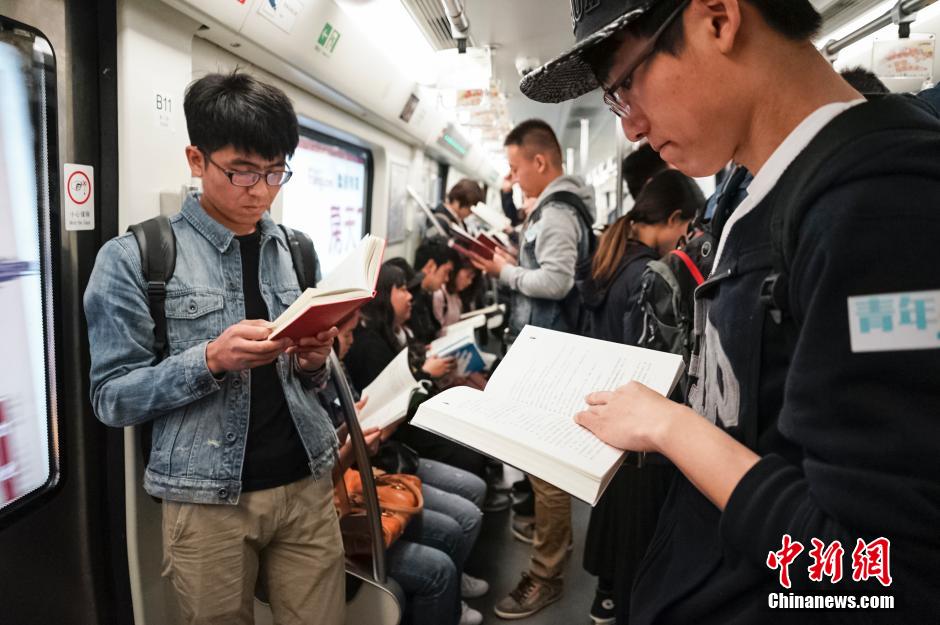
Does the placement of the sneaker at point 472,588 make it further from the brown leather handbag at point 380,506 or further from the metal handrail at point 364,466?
the metal handrail at point 364,466

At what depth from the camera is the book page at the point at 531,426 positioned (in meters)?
0.82

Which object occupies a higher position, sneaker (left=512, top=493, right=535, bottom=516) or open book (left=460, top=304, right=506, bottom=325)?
open book (left=460, top=304, right=506, bottom=325)

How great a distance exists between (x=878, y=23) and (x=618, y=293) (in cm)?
203

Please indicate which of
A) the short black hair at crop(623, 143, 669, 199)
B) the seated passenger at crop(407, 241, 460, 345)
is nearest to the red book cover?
the short black hair at crop(623, 143, 669, 199)

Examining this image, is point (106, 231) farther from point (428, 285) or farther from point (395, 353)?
point (428, 285)

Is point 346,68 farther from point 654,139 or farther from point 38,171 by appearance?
point 654,139

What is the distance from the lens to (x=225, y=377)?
4.57ft

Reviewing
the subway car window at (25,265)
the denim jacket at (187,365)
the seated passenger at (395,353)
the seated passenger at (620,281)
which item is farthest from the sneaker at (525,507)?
the subway car window at (25,265)

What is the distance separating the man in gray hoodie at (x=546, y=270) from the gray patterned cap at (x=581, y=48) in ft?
5.44

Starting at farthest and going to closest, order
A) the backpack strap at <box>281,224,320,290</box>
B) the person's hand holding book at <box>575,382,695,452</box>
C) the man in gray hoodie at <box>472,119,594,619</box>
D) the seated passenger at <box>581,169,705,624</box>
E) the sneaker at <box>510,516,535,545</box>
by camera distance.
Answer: the sneaker at <box>510,516,535,545</box>
the man in gray hoodie at <box>472,119,594,619</box>
the seated passenger at <box>581,169,705,624</box>
the backpack strap at <box>281,224,320,290</box>
the person's hand holding book at <box>575,382,695,452</box>

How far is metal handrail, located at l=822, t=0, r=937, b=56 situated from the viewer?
258 cm

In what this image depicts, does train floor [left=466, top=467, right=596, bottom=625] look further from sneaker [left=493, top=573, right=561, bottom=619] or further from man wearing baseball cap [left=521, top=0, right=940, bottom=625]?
man wearing baseball cap [left=521, top=0, right=940, bottom=625]

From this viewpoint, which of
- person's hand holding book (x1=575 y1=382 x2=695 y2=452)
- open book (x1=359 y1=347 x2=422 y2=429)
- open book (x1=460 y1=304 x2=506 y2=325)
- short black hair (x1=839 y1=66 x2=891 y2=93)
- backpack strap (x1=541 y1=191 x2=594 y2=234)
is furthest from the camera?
open book (x1=460 y1=304 x2=506 y2=325)

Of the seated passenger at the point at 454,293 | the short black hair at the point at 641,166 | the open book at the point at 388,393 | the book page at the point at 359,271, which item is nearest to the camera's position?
the book page at the point at 359,271
